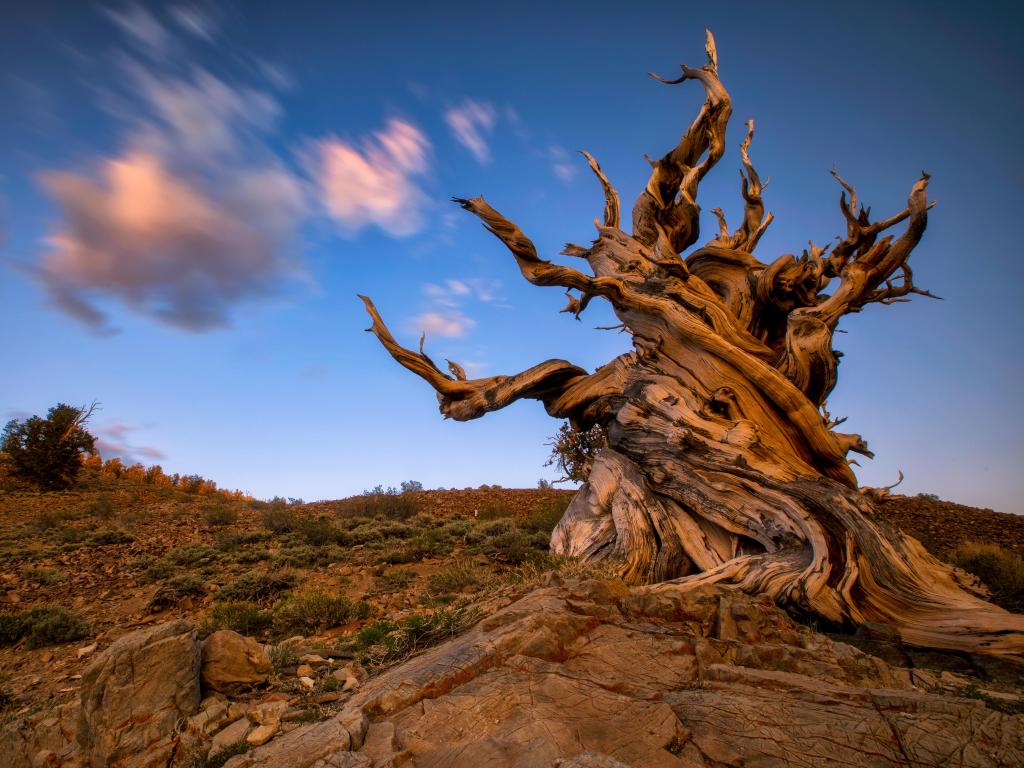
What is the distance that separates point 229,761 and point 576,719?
172cm

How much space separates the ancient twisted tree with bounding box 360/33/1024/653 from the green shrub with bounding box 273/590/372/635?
323cm

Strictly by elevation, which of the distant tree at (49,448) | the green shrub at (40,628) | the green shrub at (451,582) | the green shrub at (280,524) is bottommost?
the green shrub at (40,628)

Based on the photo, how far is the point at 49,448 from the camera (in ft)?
60.7

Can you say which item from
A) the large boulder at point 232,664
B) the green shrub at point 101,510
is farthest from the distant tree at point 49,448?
the large boulder at point 232,664

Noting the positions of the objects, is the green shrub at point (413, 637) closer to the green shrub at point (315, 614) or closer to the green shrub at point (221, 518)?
the green shrub at point (315, 614)

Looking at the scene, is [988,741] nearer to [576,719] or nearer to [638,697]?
[638,697]

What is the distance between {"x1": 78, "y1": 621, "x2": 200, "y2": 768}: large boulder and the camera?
301 cm

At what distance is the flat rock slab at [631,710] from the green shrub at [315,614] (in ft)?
9.55

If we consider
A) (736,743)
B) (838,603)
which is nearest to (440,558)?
(838,603)

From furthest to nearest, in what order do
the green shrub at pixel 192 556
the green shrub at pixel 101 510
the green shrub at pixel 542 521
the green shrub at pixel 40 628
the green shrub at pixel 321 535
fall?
the green shrub at pixel 101 510, the green shrub at pixel 542 521, the green shrub at pixel 321 535, the green shrub at pixel 192 556, the green shrub at pixel 40 628

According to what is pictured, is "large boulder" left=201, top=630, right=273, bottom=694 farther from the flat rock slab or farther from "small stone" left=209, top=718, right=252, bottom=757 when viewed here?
the flat rock slab

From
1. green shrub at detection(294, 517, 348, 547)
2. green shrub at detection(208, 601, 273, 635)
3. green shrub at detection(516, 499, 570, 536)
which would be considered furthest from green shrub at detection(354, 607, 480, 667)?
green shrub at detection(516, 499, 570, 536)

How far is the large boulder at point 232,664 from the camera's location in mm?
3611

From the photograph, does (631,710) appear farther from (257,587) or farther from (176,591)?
(176,591)
